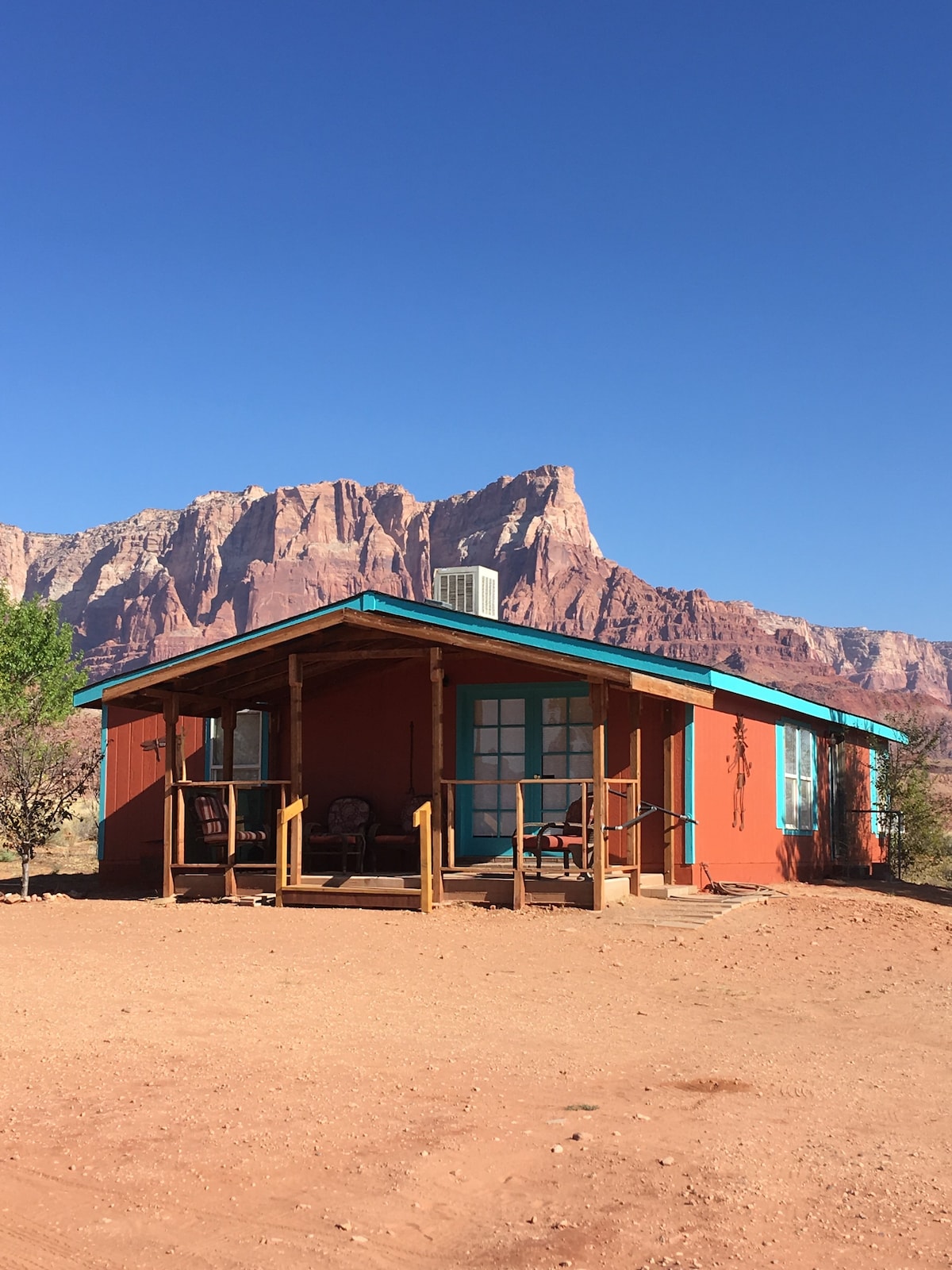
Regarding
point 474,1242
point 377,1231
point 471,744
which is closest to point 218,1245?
point 377,1231

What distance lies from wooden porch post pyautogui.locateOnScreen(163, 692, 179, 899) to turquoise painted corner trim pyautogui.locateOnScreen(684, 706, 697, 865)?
5264mm

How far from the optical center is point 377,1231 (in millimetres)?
4035

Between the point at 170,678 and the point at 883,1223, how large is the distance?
9919mm

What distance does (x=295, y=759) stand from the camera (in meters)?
12.6

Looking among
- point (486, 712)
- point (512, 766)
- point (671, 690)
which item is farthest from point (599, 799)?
point (486, 712)

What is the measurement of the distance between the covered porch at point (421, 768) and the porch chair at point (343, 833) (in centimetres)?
3

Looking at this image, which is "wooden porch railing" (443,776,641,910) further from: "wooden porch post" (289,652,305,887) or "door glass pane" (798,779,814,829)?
"door glass pane" (798,779,814,829)

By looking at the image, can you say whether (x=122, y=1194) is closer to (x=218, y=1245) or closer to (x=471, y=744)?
(x=218, y=1245)

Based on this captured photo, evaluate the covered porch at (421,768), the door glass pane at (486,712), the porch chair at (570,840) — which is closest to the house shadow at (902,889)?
the covered porch at (421,768)

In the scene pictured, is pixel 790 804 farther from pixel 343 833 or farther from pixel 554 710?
pixel 343 833

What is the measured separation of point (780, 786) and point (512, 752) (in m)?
3.62

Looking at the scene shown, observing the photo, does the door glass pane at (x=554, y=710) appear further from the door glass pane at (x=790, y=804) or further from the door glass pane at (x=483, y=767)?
the door glass pane at (x=790, y=804)

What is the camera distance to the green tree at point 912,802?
63.4ft

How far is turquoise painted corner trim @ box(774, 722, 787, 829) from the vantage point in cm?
1545
